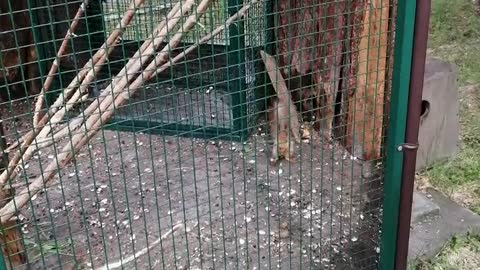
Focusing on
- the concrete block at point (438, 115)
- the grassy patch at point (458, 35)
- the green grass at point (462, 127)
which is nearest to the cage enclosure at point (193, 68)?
the concrete block at point (438, 115)

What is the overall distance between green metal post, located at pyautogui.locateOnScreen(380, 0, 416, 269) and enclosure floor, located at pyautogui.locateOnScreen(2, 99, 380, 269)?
20cm

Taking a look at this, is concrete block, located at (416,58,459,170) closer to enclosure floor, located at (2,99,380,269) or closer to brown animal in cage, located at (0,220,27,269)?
enclosure floor, located at (2,99,380,269)

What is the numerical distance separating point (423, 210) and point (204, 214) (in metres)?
0.93

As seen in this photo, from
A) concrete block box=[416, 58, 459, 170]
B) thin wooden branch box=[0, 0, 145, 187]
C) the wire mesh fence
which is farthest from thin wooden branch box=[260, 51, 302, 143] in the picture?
thin wooden branch box=[0, 0, 145, 187]

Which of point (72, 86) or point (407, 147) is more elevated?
point (72, 86)

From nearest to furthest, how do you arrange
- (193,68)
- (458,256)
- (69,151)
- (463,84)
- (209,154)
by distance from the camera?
(69,151) → (458,256) → (209,154) → (193,68) → (463,84)

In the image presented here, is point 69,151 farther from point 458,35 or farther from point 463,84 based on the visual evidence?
point 458,35

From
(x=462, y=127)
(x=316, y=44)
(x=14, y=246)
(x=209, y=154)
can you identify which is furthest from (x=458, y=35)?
(x=14, y=246)

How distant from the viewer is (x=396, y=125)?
2.15 meters

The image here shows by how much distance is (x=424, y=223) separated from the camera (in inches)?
109

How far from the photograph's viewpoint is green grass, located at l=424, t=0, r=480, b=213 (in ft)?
10.3

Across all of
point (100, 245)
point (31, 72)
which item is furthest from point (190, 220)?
point (31, 72)

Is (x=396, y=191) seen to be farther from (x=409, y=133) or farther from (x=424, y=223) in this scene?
(x=424, y=223)

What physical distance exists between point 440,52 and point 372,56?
184 cm
